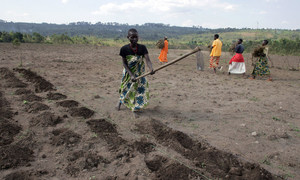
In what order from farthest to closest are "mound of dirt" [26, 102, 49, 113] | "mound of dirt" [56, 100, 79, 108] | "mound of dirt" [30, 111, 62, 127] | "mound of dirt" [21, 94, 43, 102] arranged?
"mound of dirt" [21, 94, 43, 102], "mound of dirt" [56, 100, 79, 108], "mound of dirt" [26, 102, 49, 113], "mound of dirt" [30, 111, 62, 127]

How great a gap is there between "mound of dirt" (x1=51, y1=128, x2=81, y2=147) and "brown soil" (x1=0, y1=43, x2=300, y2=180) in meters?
0.01

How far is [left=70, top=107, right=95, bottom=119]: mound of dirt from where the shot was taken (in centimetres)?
427

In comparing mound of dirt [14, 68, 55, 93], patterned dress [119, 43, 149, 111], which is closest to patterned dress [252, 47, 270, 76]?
patterned dress [119, 43, 149, 111]

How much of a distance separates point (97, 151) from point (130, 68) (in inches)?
71.6

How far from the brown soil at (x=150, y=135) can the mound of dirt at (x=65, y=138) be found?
0.05 feet

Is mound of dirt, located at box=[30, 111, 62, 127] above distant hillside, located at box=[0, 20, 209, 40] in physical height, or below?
below

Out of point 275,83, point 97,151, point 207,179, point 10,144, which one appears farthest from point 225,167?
point 275,83

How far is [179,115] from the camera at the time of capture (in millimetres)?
4559

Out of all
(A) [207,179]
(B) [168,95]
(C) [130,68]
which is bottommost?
(A) [207,179]

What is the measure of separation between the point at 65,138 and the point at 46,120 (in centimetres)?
83

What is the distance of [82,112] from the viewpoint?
14.4 ft

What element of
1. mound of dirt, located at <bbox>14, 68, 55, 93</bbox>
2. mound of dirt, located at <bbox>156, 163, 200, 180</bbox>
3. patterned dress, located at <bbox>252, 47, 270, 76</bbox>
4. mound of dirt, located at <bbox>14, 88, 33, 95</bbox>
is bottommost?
mound of dirt, located at <bbox>156, 163, 200, 180</bbox>

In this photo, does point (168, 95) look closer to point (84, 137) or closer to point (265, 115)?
point (265, 115)

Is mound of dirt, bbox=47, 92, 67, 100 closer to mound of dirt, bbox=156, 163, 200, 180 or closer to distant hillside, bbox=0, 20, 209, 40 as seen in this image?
mound of dirt, bbox=156, 163, 200, 180
